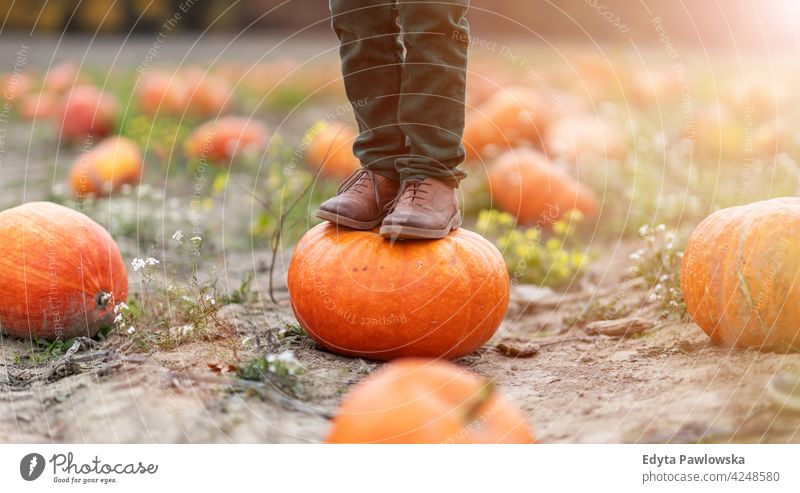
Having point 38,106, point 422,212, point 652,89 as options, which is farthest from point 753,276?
point 38,106

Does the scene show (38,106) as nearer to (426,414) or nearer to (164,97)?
(164,97)

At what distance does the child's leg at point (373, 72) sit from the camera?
3.08 metres

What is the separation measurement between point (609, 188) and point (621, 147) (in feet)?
2.01

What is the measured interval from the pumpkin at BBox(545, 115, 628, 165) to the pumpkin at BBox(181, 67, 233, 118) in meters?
2.91

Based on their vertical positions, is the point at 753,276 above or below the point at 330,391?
above

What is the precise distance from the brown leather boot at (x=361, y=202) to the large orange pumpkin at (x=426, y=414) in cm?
89

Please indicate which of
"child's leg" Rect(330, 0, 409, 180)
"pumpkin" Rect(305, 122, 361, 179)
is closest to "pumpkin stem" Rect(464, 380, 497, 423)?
"child's leg" Rect(330, 0, 409, 180)

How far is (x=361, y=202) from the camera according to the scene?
10.2ft

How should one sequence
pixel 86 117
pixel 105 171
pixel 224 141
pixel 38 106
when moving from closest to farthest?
pixel 105 171, pixel 224 141, pixel 86 117, pixel 38 106

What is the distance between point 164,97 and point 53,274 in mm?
4304

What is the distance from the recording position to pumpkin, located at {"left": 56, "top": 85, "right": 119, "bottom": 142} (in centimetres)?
681

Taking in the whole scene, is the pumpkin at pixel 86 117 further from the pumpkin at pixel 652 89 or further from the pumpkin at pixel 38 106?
the pumpkin at pixel 652 89

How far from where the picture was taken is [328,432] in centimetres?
239

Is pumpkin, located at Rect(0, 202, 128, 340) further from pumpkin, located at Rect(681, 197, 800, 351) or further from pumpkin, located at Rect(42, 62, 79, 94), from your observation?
pumpkin, located at Rect(42, 62, 79, 94)
